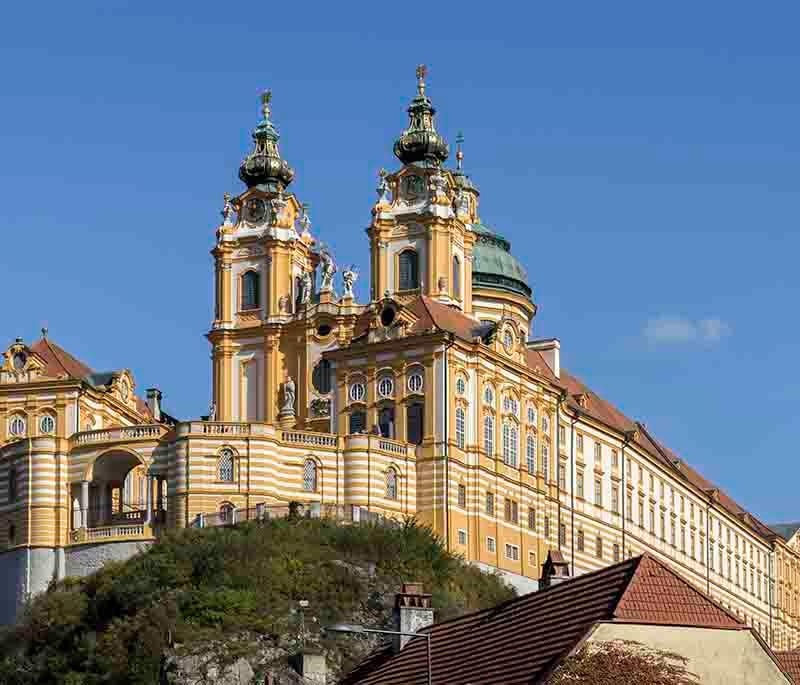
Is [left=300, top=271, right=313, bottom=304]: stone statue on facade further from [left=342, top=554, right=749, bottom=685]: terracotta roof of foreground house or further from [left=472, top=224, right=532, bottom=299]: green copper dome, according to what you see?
[left=342, top=554, right=749, bottom=685]: terracotta roof of foreground house

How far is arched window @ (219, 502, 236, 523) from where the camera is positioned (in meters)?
99.1

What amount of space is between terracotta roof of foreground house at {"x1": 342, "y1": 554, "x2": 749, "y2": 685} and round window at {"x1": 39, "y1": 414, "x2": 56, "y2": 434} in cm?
6441

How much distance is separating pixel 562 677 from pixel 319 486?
2198 inches

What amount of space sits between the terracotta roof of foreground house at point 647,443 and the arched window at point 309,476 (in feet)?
71.4

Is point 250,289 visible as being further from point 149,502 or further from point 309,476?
point 149,502

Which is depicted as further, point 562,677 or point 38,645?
point 38,645

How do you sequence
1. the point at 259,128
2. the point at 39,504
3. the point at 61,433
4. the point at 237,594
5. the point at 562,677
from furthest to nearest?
the point at 259,128 → the point at 61,433 → the point at 39,504 → the point at 237,594 → the point at 562,677

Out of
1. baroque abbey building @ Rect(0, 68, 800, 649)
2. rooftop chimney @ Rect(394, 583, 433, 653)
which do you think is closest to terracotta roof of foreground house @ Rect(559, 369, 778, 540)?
baroque abbey building @ Rect(0, 68, 800, 649)

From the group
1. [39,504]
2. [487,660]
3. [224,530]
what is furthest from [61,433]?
[487,660]

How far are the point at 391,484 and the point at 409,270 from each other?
17.7 meters

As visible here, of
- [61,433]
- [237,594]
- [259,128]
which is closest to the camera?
[237,594]

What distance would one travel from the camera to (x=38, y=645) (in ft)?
307

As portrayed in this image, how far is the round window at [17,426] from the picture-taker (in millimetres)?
115938

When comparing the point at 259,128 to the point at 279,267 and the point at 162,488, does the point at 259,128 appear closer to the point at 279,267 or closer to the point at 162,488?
the point at 279,267
